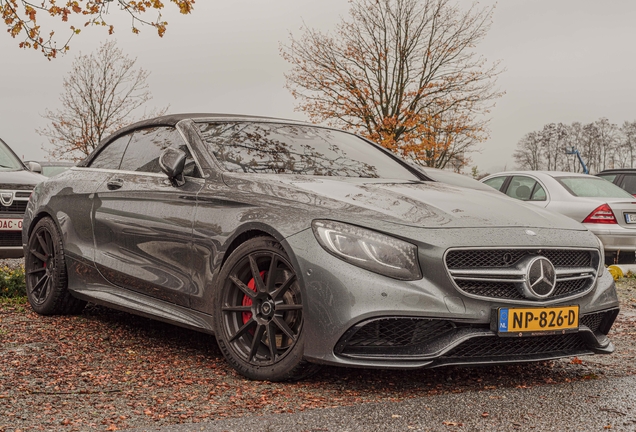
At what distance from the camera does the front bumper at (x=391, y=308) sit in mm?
3648

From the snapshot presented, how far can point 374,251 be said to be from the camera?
3.72m

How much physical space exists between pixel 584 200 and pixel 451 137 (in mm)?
23769

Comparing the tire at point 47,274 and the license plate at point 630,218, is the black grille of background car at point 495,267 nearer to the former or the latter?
the tire at point 47,274

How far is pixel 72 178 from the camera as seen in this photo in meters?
6.16

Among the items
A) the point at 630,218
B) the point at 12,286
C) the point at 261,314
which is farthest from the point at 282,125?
the point at 630,218

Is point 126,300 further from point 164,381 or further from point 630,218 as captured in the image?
point 630,218

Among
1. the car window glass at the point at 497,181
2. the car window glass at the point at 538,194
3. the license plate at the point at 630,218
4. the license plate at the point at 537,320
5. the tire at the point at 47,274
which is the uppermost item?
the car window glass at the point at 497,181

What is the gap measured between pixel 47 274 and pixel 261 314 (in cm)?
283

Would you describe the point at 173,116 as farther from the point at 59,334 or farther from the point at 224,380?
the point at 224,380

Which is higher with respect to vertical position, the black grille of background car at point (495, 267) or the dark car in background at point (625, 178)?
the dark car in background at point (625, 178)

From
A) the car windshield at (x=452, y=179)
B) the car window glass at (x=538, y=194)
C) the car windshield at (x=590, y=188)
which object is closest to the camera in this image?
the car windshield at (x=452, y=179)

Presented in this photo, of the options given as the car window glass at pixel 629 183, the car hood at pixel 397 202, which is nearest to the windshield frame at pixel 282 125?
the car hood at pixel 397 202

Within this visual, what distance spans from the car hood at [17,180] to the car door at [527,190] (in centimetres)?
705

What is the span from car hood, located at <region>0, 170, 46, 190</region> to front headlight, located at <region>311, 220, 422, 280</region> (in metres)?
5.92
